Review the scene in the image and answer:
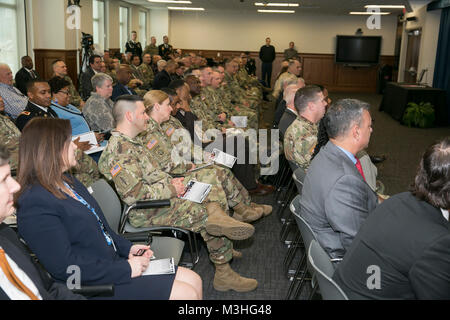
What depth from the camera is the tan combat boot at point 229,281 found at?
2.79 meters

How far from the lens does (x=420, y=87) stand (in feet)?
33.1

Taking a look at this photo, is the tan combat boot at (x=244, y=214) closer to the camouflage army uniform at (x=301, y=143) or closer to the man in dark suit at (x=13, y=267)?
the camouflage army uniform at (x=301, y=143)

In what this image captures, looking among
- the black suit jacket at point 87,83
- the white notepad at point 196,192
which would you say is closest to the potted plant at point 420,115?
the black suit jacket at point 87,83

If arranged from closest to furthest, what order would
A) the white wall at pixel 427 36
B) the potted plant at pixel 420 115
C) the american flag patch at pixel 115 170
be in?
1. the american flag patch at pixel 115 170
2. the potted plant at pixel 420 115
3. the white wall at pixel 427 36

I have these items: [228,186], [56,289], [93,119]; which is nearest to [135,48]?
[93,119]

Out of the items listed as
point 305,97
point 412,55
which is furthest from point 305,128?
point 412,55

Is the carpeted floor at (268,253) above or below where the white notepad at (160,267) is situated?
below

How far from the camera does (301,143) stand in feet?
11.4

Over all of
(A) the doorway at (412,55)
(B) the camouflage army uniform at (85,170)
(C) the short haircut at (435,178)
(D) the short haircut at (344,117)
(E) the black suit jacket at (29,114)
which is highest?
(A) the doorway at (412,55)

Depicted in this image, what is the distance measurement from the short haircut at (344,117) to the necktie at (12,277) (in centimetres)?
163

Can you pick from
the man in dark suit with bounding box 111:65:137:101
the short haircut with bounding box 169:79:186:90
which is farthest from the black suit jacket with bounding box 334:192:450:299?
the man in dark suit with bounding box 111:65:137:101

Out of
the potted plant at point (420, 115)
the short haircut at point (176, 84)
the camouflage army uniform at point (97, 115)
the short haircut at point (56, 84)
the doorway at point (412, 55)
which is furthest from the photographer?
the doorway at point (412, 55)

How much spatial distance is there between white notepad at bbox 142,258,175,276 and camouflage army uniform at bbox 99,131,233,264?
27.0 inches

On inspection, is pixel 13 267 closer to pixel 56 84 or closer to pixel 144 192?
pixel 144 192
